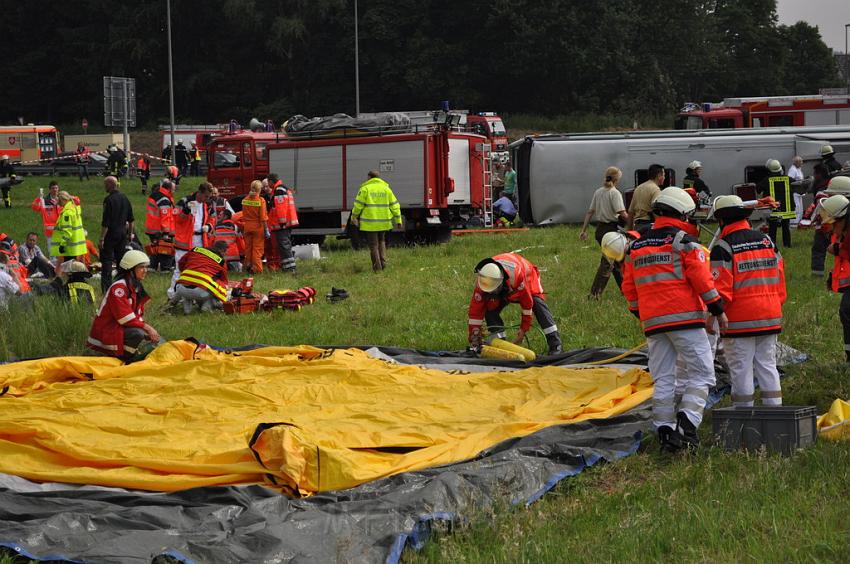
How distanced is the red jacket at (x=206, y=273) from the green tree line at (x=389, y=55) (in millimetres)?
43736

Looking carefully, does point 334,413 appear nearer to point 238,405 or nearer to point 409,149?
point 238,405

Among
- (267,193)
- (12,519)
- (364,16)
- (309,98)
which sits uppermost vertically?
(364,16)

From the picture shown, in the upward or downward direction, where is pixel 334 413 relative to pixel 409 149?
downward

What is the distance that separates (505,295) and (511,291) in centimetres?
12

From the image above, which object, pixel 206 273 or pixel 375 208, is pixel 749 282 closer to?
pixel 206 273

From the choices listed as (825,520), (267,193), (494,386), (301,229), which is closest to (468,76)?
(301,229)

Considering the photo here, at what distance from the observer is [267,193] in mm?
19672

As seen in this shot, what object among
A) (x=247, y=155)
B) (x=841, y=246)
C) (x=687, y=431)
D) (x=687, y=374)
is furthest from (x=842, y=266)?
(x=247, y=155)

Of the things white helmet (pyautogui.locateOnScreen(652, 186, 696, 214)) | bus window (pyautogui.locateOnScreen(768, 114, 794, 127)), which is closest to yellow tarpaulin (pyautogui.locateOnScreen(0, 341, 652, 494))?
white helmet (pyautogui.locateOnScreen(652, 186, 696, 214))

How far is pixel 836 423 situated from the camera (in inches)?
297

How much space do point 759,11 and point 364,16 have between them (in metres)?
25.8

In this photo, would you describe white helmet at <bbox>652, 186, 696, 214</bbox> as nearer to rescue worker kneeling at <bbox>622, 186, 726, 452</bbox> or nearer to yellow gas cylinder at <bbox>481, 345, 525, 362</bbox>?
rescue worker kneeling at <bbox>622, 186, 726, 452</bbox>

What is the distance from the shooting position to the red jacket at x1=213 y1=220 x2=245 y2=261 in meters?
19.2

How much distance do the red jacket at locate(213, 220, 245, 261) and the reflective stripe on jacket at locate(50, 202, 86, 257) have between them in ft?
7.41
